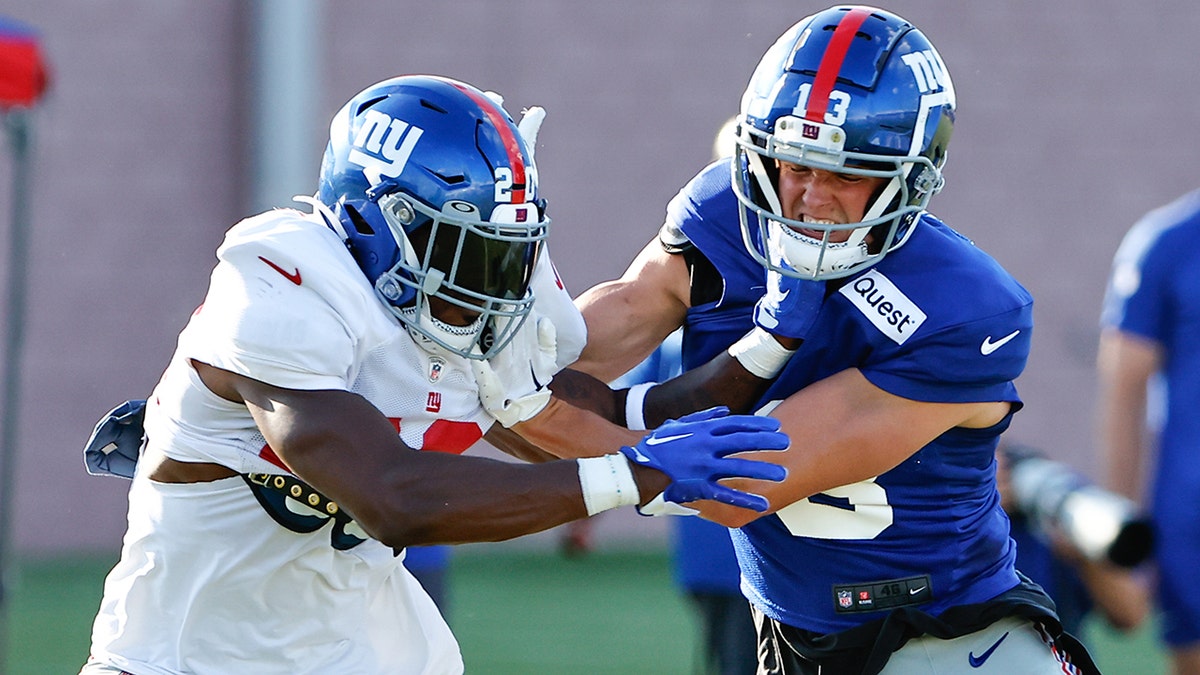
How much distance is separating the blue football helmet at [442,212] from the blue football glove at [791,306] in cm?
44

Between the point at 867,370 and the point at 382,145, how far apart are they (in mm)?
873

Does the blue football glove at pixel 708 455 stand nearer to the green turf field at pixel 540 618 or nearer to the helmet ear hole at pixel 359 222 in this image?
the helmet ear hole at pixel 359 222

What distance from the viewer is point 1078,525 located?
3.88m

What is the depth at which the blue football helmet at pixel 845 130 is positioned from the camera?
2607 mm

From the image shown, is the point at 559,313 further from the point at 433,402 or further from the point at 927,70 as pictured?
the point at 927,70

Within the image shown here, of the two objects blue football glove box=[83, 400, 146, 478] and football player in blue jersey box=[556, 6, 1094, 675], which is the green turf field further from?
blue football glove box=[83, 400, 146, 478]

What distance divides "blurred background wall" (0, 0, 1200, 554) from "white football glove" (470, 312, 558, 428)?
5285 millimetres

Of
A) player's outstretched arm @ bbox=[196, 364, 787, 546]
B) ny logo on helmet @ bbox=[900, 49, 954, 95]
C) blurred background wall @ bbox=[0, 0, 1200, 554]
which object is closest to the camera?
player's outstretched arm @ bbox=[196, 364, 787, 546]

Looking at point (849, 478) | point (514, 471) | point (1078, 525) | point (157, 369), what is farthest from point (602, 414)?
point (157, 369)

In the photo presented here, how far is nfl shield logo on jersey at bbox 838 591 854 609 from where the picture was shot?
273cm

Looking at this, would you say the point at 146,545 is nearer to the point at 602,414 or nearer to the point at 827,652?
the point at 602,414

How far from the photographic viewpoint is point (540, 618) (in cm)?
676

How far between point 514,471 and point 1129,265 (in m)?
2.21

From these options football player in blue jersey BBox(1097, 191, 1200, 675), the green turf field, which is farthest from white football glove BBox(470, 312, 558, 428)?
the green turf field
